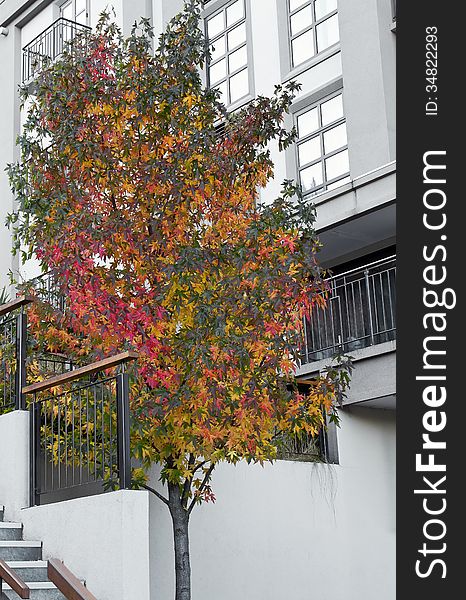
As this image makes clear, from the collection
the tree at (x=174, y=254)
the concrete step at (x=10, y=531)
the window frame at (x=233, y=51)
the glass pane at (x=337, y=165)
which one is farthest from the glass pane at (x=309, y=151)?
the concrete step at (x=10, y=531)

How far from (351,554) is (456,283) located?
7851 millimetres

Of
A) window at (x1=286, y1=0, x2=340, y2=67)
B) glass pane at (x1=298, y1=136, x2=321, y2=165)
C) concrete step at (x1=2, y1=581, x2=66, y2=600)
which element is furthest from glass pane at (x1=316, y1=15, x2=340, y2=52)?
concrete step at (x1=2, y1=581, x2=66, y2=600)

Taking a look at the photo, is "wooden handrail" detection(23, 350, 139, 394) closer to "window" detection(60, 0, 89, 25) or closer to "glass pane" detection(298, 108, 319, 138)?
"glass pane" detection(298, 108, 319, 138)

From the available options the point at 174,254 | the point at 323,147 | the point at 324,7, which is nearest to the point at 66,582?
the point at 174,254

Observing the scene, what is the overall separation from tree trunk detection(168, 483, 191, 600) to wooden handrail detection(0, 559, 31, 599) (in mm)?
2683

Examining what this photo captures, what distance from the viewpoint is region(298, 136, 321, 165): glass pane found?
18062 mm

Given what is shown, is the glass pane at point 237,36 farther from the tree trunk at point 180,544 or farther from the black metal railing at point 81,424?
the tree trunk at point 180,544

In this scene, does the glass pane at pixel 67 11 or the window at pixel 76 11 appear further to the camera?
the glass pane at pixel 67 11

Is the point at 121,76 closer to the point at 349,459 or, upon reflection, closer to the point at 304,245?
the point at 304,245

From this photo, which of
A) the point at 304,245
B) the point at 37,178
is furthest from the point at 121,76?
the point at 304,245

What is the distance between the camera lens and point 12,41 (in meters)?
25.3

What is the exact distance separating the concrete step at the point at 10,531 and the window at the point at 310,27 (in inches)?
437

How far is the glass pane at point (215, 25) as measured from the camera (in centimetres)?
2016

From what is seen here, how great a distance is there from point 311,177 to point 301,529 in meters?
6.97
